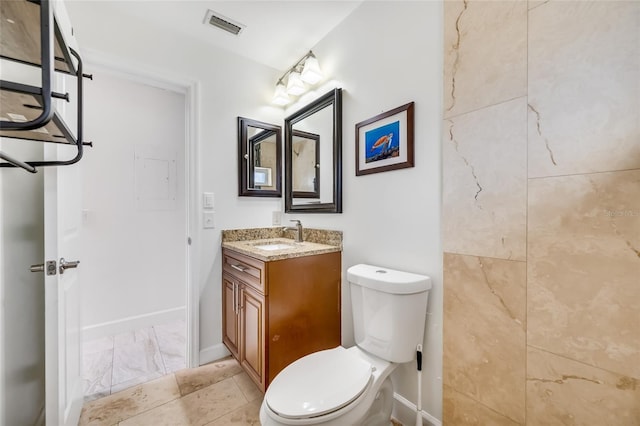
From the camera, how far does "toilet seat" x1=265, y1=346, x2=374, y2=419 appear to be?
95 cm

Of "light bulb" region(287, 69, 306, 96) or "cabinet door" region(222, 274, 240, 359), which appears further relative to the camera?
A: "light bulb" region(287, 69, 306, 96)

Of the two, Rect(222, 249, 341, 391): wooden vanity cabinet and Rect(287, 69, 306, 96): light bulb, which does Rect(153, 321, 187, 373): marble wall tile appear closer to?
Rect(222, 249, 341, 391): wooden vanity cabinet

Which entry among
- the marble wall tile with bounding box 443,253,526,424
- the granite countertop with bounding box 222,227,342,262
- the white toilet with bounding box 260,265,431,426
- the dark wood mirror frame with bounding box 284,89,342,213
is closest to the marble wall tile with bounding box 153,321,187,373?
the granite countertop with bounding box 222,227,342,262

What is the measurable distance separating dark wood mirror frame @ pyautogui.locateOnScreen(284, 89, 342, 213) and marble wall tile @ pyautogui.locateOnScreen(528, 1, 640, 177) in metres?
1.02

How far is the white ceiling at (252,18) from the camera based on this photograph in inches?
63.0

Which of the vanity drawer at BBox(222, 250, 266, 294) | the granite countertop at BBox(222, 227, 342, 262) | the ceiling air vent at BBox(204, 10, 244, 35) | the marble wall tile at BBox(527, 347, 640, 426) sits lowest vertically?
the marble wall tile at BBox(527, 347, 640, 426)

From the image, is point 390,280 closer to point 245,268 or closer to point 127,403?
point 245,268

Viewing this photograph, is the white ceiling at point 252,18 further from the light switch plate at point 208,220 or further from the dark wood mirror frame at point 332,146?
the light switch plate at point 208,220

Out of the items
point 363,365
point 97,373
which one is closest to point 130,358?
point 97,373

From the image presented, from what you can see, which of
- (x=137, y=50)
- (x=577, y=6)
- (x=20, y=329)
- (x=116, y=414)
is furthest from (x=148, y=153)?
(x=577, y=6)

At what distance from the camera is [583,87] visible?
81cm

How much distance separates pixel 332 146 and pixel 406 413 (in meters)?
1.61

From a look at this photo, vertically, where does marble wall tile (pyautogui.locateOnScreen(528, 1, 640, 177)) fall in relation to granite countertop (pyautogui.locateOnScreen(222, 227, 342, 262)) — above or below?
above

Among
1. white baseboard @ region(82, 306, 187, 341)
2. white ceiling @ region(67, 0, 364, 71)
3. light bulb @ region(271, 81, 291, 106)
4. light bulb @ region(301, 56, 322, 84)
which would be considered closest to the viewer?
white ceiling @ region(67, 0, 364, 71)
